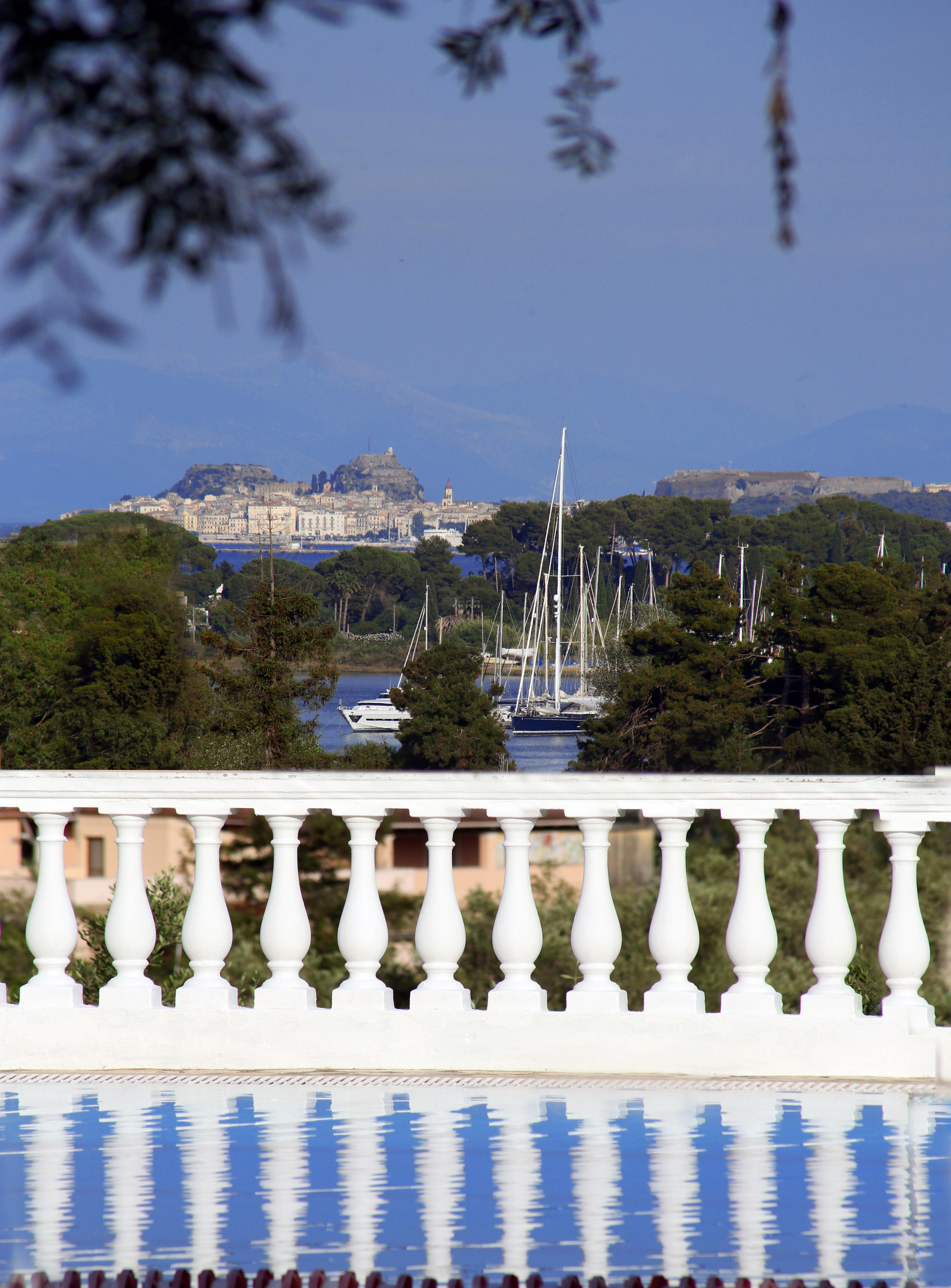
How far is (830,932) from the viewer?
3506 millimetres

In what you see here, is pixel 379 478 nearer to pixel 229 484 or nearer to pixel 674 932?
pixel 229 484

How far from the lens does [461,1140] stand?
326cm

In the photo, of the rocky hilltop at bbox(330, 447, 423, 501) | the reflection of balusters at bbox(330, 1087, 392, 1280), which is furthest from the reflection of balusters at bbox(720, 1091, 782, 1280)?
the rocky hilltop at bbox(330, 447, 423, 501)

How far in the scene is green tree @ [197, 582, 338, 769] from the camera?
4044 centimetres

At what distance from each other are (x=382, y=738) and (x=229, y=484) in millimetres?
34955

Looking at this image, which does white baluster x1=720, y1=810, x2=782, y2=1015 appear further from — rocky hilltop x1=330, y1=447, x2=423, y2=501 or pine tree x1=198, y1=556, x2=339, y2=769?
pine tree x1=198, y1=556, x2=339, y2=769

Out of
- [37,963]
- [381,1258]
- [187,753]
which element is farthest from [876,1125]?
[187,753]

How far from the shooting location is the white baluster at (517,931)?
361cm

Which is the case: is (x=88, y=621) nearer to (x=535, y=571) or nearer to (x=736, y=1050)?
(x=535, y=571)

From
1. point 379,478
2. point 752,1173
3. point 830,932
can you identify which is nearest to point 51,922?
point 752,1173

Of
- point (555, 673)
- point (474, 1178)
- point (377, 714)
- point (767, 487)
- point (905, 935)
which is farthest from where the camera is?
point (767, 487)

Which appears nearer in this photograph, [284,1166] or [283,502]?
[284,1166]

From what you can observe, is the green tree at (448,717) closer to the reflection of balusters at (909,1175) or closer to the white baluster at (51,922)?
the white baluster at (51,922)

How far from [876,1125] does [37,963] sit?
6.99 feet
